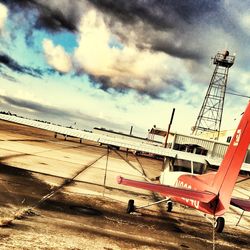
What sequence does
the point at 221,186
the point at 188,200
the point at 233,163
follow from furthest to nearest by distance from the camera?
the point at 188,200
the point at 221,186
the point at 233,163

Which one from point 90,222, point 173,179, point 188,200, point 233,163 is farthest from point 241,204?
point 90,222

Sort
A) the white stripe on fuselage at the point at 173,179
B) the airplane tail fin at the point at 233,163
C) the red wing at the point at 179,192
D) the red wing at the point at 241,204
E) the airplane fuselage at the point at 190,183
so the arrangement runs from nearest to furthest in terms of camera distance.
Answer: the airplane tail fin at the point at 233,163, the red wing at the point at 179,192, the airplane fuselage at the point at 190,183, the red wing at the point at 241,204, the white stripe on fuselage at the point at 173,179

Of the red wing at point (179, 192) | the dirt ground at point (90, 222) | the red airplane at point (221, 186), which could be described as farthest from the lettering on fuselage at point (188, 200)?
the dirt ground at point (90, 222)

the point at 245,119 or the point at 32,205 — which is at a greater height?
the point at 245,119

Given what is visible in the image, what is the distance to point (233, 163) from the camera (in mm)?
8891

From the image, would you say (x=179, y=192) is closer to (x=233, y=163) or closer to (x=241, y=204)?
(x=233, y=163)

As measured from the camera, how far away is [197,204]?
9.99 meters

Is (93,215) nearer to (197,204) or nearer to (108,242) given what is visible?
(108,242)

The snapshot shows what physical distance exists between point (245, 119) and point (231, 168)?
1396 millimetres

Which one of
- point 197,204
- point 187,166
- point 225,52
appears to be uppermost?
point 225,52

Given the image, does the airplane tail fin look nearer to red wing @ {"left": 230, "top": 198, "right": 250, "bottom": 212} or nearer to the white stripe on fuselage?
red wing @ {"left": 230, "top": 198, "right": 250, "bottom": 212}

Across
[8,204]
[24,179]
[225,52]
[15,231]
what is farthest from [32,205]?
[225,52]

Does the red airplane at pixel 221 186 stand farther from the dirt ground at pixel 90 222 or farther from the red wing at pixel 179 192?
the dirt ground at pixel 90 222

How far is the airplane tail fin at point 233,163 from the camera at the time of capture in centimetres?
870
